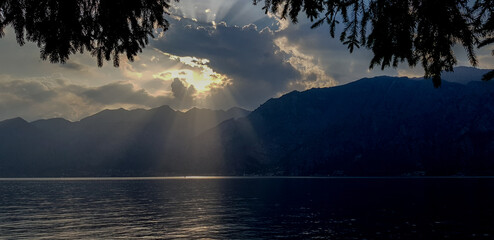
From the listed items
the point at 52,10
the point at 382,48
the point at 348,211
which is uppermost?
the point at 52,10

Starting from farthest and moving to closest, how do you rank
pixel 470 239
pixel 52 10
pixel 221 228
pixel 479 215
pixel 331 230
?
pixel 479 215, pixel 221 228, pixel 331 230, pixel 470 239, pixel 52 10

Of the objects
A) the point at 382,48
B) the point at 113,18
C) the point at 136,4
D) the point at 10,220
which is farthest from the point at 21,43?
the point at 10,220

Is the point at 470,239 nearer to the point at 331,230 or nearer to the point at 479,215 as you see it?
the point at 331,230

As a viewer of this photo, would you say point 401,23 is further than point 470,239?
No

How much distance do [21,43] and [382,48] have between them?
8704mm

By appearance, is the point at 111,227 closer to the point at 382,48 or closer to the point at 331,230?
the point at 331,230

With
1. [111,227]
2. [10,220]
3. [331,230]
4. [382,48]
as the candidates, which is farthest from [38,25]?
[10,220]

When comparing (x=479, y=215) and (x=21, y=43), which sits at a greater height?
(x=21, y=43)

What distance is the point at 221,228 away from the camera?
69.6m

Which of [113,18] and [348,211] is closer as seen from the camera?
[113,18]

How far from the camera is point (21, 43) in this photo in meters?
8.12

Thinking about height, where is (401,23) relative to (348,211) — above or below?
above

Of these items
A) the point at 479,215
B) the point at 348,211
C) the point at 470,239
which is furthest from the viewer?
the point at 348,211

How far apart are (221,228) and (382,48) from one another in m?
65.2
